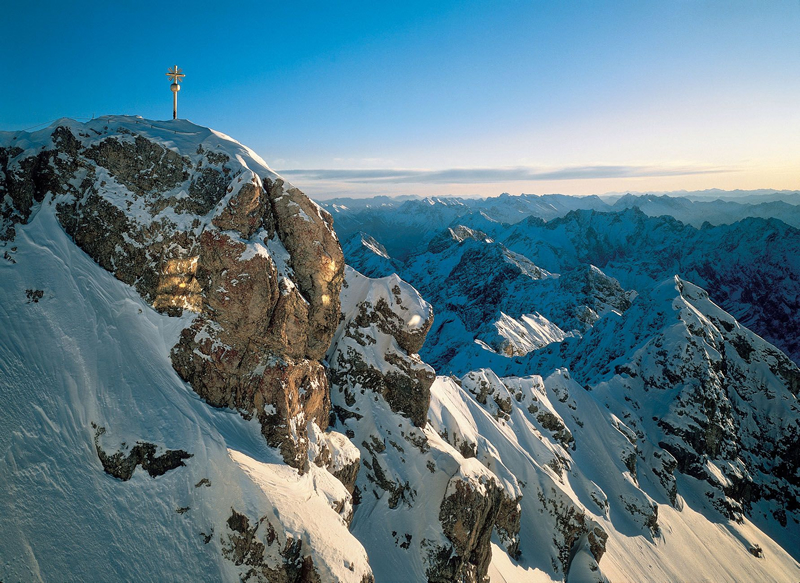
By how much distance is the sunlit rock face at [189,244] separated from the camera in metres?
27.2

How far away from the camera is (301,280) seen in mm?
31250

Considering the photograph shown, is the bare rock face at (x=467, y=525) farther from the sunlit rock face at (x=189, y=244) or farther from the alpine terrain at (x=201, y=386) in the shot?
the sunlit rock face at (x=189, y=244)

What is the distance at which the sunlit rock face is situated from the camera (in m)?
27.2

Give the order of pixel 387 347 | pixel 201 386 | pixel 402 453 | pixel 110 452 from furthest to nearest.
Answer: pixel 387 347 < pixel 402 453 < pixel 201 386 < pixel 110 452

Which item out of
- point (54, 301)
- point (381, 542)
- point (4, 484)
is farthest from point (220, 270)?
point (381, 542)

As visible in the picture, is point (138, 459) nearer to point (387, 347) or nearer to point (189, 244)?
point (189, 244)

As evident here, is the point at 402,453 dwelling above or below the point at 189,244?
below

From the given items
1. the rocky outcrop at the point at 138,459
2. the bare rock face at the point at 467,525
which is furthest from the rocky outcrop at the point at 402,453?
the rocky outcrop at the point at 138,459

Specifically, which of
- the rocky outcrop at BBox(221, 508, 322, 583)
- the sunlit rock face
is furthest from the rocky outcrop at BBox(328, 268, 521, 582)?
the rocky outcrop at BBox(221, 508, 322, 583)

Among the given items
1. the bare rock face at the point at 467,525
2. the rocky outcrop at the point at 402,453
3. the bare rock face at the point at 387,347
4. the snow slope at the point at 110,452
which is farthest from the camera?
the bare rock face at the point at 387,347

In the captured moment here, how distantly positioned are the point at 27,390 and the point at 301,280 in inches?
679

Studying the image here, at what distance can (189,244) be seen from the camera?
28.0 m

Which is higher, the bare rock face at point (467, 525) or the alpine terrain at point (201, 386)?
the alpine terrain at point (201, 386)

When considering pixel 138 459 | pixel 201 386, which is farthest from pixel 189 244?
pixel 138 459
